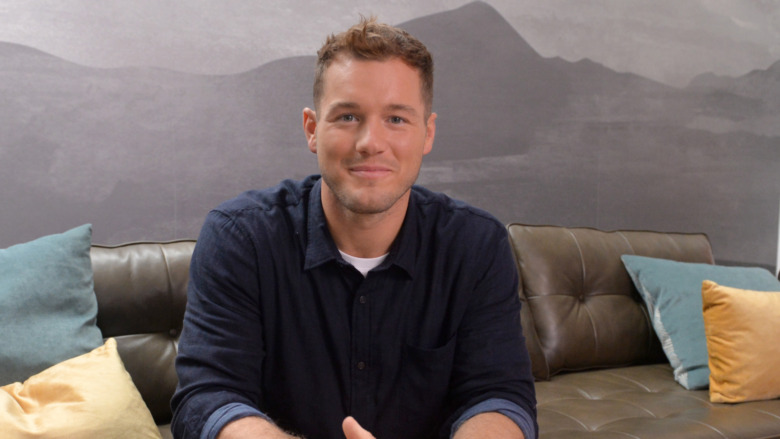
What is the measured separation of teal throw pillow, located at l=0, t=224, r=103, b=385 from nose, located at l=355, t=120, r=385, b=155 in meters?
0.94

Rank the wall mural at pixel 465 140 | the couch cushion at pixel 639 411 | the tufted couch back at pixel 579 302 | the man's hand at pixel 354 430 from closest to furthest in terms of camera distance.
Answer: the man's hand at pixel 354 430 → the couch cushion at pixel 639 411 → the wall mural at pixel 465 140 → the tufted couch back at pixel 579 302

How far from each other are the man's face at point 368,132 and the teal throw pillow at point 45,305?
833mm

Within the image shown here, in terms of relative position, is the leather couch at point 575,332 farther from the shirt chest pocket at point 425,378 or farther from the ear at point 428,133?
the ear at point 428,133

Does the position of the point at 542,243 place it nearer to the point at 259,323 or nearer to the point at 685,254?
the point at 685,254

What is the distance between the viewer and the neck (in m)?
1.30

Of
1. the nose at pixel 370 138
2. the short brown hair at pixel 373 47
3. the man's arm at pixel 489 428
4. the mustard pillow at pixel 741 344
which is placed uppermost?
the short brown hair at pixel 373 47

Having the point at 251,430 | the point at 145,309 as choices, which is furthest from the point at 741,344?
the point at 145,309

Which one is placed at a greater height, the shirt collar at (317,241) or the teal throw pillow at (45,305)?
the shirt collar at (317,241)

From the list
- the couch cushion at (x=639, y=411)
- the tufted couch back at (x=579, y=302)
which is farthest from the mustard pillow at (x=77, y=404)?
the tufted couch back at (x=579, y=302)

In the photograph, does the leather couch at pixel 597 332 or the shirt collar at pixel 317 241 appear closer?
the shirt collar at pixel 317 241

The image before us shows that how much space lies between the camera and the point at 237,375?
118 cm

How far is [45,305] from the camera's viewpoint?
1.60 m

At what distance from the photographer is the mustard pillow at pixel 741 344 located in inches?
77.8

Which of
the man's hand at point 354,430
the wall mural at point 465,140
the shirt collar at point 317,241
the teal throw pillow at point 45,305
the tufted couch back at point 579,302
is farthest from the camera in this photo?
the tufted couch back at point 579,302
